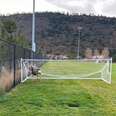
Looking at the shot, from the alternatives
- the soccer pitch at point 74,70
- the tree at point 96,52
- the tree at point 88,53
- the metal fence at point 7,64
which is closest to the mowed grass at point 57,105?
the metal fence at point 7,64

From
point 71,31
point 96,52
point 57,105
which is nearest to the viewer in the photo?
point 57,105

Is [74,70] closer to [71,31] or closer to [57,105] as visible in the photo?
[57,105]

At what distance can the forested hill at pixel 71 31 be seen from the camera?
322ft

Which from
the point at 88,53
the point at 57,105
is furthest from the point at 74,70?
the point at 88,53

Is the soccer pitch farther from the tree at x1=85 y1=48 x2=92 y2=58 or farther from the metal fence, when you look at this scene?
the tree at x1=85 y1=48 x2=92 y2=58

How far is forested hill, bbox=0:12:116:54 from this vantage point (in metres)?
98.1

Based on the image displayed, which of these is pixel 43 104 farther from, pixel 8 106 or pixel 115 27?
pixel 115 27

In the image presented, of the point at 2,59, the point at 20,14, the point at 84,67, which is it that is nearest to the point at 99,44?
the point at 20,14

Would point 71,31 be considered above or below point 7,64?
above

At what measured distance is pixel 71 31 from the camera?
344ft

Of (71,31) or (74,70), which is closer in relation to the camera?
(74,70)

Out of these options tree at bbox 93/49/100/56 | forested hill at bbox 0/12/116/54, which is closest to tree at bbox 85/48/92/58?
tree at bbox 93/49/100/56

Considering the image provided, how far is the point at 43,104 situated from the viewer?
10.8 metres

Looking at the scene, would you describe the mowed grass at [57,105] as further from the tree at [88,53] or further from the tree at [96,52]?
the tree at [96,52]
